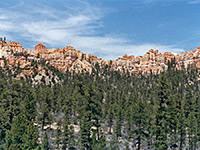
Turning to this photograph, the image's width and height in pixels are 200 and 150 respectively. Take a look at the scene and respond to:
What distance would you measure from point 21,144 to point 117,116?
40302 mm

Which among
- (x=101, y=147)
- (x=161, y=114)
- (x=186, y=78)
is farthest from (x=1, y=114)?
(x=186, y=78)

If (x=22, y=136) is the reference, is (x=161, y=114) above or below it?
above

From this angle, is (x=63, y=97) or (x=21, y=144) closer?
(x=21, y=144)

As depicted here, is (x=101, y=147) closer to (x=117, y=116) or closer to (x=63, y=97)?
(x=117, y=116)

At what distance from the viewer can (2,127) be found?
140 ft

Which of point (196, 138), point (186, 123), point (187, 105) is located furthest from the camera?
point (187, 105)

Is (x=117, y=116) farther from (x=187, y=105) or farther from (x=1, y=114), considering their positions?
(x=1, y=114)

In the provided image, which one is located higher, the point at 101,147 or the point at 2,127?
the point at 2,127

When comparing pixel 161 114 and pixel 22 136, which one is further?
pixel 161 114

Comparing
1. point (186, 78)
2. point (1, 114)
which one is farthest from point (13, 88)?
point (186, 78)

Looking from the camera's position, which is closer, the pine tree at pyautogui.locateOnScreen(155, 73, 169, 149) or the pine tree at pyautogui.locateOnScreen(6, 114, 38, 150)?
the pine tree at pyautogui.locateOnScreen(6, 114, 38, 150)

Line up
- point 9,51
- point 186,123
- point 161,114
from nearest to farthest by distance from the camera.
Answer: point 161,114 < point 186,123 < point 9,51

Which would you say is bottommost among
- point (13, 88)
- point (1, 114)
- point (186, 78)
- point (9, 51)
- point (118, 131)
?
point (118, 131)

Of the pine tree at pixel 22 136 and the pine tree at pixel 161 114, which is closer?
the pine tree at pixel 22 136
